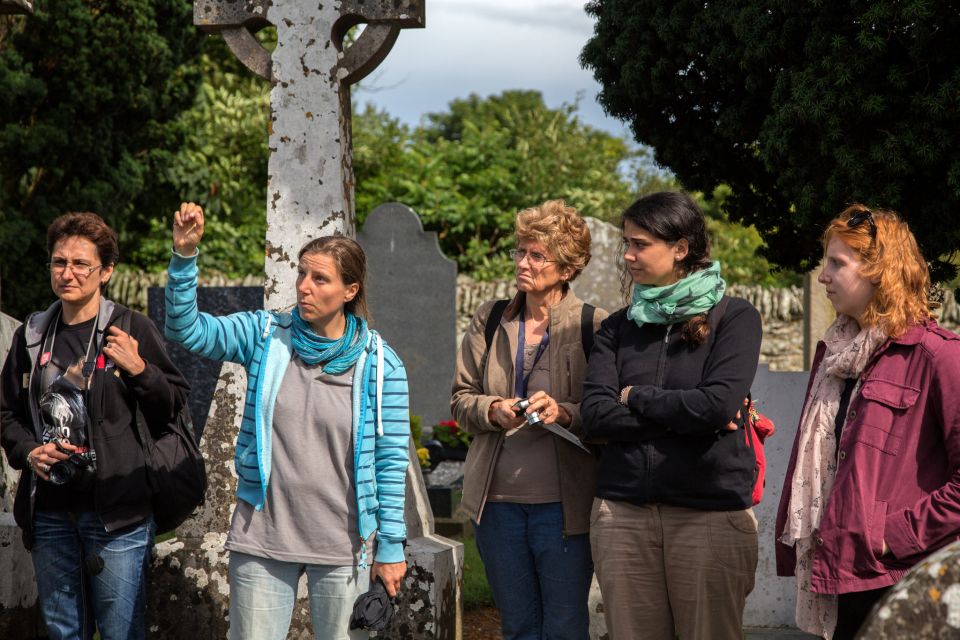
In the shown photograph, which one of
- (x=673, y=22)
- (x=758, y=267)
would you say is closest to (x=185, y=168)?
(x=673, y=22)

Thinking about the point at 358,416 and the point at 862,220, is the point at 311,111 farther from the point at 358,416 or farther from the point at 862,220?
the point at 862,220

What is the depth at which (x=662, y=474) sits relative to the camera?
3283mm

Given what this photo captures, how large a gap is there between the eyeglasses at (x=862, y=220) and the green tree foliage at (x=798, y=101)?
2.22 metres

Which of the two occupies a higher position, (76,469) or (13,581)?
(76,469)

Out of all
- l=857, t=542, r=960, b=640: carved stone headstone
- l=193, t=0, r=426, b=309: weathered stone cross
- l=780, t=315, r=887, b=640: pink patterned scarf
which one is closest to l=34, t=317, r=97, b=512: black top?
l=193, t=0, r=426, b=309: weathered stone cross

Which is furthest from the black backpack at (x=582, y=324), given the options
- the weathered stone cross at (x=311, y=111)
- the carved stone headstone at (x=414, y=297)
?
the carved stone headstone at (x=414, y=297)

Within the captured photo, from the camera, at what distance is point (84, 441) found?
363 cm

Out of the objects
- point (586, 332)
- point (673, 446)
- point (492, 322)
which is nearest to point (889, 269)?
point (673, 446)

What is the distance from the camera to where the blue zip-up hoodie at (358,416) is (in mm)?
3334

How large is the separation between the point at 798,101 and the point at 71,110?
9.48 meters

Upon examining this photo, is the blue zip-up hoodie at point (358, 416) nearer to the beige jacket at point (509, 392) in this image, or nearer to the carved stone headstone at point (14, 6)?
the beige jacket at point (509, 392)

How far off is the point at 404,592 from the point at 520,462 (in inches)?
38.8

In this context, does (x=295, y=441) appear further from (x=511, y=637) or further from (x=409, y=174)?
(x=409, y=174)

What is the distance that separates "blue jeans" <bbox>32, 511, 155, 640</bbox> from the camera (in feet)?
11.9
